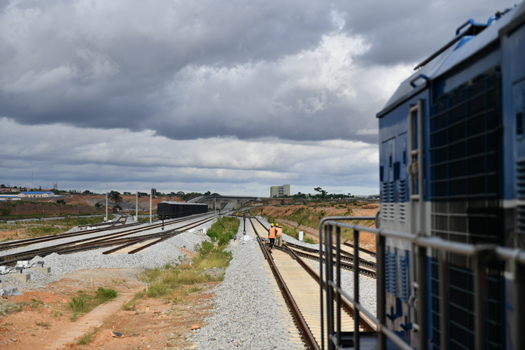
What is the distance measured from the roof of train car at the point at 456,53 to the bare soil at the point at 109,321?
753cm

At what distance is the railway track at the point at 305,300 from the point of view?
9336 millimetres

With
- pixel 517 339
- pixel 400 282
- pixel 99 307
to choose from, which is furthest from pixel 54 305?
pixel 517 339

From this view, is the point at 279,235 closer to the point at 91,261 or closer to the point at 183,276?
the point at 183,276

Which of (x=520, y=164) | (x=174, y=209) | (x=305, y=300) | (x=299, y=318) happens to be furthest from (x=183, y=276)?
(x=174, y=209)

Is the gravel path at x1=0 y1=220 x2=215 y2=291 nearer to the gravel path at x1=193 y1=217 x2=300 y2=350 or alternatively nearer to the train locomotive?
the gravel path at x1=193 y1=217 x2=300 y2=350

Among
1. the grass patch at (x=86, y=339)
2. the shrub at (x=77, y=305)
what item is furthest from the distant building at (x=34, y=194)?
the grass patch at (x=86, y=339)

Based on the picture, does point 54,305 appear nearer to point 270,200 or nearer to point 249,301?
point 249,301

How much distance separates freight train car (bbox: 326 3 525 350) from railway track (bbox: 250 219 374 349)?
225 centimetres

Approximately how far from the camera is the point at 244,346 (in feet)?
29.2

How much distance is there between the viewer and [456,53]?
3943 mm

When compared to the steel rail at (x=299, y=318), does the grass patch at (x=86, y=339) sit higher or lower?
lower

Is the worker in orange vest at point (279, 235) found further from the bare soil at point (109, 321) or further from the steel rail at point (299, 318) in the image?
the steel rail at point (299, 318)

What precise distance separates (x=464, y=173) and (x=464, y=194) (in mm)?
173

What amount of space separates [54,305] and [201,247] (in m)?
18.5
